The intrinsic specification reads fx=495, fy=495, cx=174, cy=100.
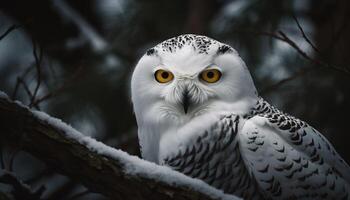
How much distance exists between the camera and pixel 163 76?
234cm

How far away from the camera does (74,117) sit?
3.91 m

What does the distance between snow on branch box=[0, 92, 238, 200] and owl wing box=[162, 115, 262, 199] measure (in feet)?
1.27

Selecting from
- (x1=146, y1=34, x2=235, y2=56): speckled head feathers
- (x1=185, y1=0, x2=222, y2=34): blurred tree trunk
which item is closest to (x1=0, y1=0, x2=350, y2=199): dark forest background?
(x1=185, y1=0, x2=222, y2=34): blurred tree trunk

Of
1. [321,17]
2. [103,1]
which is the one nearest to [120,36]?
[103,1]

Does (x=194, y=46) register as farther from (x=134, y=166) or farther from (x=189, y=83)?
(x=134, y=166)

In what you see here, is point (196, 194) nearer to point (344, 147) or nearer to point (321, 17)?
point (344, 147)

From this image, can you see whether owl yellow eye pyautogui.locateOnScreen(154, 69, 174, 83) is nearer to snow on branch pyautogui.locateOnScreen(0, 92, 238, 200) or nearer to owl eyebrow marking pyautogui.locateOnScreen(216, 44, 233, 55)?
owl eyebrow marking pyautogui.locateOnScreen(216, 44, 233, 55)

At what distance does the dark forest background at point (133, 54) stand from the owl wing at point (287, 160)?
1239 mm

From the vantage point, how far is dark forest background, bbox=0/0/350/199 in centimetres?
363

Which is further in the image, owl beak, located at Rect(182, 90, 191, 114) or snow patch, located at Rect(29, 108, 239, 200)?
owl beak, located at Rect(182, 90, 191, 114)

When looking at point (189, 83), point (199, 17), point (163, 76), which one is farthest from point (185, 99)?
point (199, 17)

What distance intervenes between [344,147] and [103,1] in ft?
9.03

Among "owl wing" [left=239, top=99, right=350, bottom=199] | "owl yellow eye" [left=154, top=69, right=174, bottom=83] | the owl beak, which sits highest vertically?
"owl yellow eye" [left=154, top=69, right=174, bottom=83]

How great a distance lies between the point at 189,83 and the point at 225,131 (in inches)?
10.9
